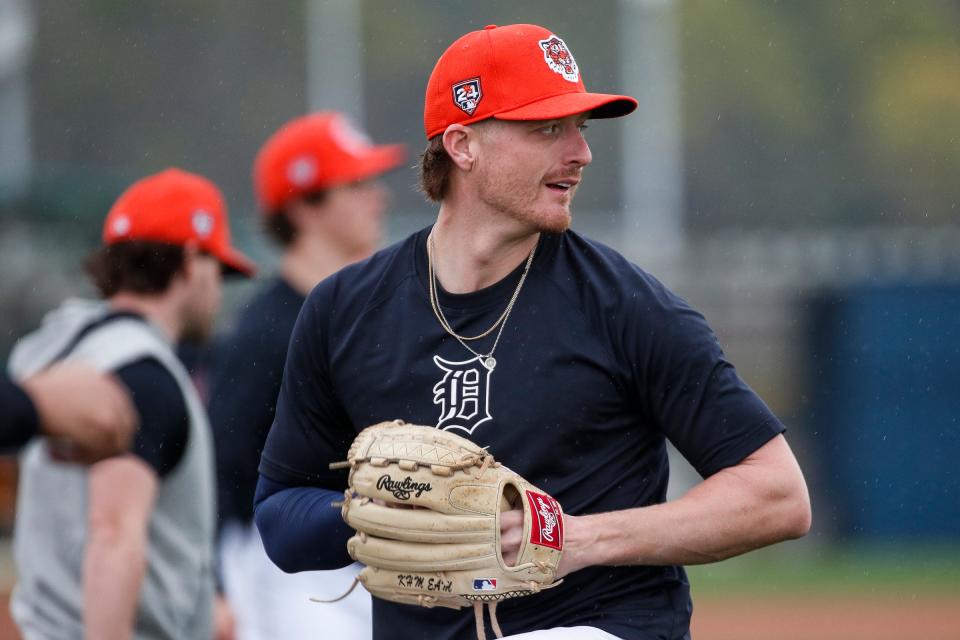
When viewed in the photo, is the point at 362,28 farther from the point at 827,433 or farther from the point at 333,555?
the point at 333,555

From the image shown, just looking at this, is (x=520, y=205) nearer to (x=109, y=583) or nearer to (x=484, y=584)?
(x=484, y=584)

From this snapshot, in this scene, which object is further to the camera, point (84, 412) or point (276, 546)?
point (276, 546)

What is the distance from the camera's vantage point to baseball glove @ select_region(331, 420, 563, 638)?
335 cm

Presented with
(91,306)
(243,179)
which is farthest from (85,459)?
(243,179)

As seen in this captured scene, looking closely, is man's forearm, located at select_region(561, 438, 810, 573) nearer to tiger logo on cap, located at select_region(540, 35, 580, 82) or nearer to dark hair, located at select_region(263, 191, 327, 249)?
tiger logo on cap, located at select_region(540, 35, 580, 82)

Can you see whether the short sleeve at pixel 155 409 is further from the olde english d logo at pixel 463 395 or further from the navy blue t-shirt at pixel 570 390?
the olde english d logo at pixel 463 395

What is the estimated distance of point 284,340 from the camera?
17.9 feet

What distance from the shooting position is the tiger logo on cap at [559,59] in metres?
3.81

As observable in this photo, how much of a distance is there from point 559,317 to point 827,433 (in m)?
14.1

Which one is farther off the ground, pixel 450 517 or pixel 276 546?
pixel 450 517

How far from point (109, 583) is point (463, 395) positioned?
1.59 m

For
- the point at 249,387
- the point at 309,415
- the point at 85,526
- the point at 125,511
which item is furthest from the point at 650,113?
the point at 309,415

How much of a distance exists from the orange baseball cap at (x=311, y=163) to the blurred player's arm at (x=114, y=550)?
2081 mm

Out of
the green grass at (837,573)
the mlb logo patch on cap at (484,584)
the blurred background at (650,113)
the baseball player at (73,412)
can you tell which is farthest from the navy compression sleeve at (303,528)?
the blurred background at (650,113)
